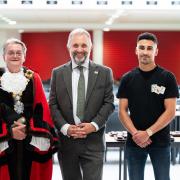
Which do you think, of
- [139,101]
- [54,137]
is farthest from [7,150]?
[139,101]

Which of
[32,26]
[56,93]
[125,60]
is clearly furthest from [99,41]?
[56,93]

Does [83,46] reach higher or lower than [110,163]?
higher

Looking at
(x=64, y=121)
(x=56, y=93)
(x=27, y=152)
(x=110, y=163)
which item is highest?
(x=56, y=93)

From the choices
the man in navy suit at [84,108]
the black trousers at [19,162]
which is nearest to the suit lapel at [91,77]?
the man in navy suit at [84,108]

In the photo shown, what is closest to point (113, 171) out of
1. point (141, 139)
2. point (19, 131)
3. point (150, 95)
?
point (141, 139)

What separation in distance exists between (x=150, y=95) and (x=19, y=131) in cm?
105

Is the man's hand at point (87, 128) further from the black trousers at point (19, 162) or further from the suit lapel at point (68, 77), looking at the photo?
the black trousers at point (19, 162)

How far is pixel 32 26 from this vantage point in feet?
42.5

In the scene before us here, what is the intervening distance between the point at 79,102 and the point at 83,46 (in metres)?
0.45

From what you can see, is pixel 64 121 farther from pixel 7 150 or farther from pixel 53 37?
pixel 53 37

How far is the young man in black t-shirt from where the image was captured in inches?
116

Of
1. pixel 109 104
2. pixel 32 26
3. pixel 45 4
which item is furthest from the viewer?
pixel 32 26

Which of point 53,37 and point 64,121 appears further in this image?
point 53,37

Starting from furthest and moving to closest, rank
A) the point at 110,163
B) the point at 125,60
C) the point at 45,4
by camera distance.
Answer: the point at 125,60 < the point at 45,4 < the point at 110,163
